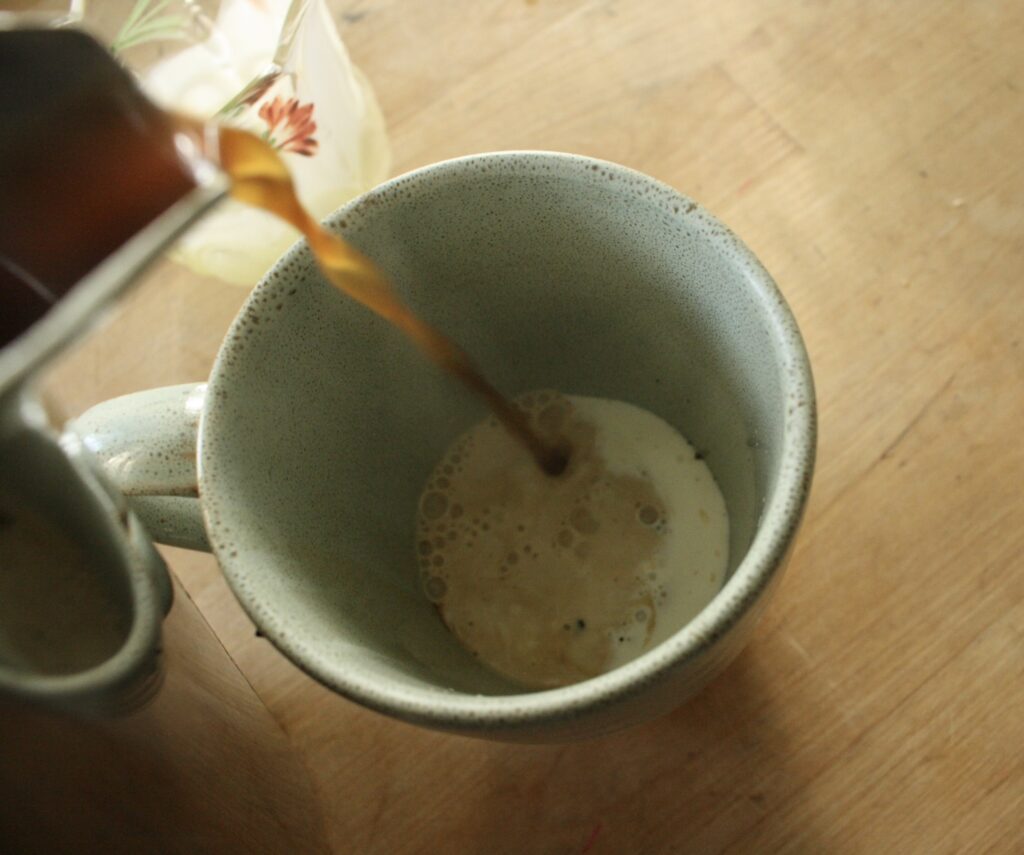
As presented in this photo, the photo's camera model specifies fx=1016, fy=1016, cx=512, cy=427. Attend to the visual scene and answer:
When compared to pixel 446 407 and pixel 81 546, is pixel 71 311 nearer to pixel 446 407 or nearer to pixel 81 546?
pixel 81 546

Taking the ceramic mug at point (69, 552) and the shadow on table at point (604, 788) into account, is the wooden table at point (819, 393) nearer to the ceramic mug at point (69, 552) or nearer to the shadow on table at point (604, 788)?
the shadow on table at point (604, 788)

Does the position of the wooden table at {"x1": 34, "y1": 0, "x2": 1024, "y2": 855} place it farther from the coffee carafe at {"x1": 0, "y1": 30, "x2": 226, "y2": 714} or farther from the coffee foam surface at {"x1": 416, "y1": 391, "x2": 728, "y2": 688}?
the coffee carafe at {"x1": 0, "y1": 30, "x2": 226, "y2": 714}

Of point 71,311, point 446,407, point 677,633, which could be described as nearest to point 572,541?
point 446,407

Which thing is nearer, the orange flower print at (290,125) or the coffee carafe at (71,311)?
the coffee carafe at (71,311)

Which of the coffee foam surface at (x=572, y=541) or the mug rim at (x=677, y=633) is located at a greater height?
the mug rim at (x=677, y=633)

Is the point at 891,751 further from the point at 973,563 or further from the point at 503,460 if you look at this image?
the point at 503,460

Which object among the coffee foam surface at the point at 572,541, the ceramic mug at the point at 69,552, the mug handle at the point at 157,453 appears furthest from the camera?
the coffee foam surface at the point at 572,541

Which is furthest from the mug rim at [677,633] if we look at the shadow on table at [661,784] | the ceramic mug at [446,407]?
the shadow on table at [661,784]
